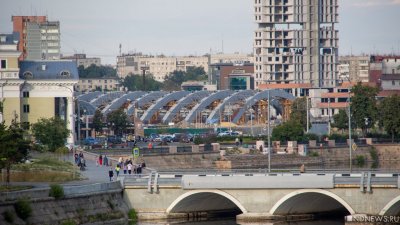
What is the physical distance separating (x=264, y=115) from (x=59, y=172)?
100.0m

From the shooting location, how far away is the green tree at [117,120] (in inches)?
6122

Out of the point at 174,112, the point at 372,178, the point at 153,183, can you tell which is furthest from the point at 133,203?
the point at 174,112

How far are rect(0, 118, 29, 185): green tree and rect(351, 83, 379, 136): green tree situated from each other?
75.3m

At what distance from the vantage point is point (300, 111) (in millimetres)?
168250

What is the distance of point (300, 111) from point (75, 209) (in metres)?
95.7

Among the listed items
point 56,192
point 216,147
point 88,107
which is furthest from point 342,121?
point 56,192

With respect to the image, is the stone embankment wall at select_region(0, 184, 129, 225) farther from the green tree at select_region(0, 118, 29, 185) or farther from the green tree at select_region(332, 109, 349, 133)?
the green tree at select_region(332, 109, 349, 133)

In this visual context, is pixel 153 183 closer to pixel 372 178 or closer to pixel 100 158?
pixel 372 178

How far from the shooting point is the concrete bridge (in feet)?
247

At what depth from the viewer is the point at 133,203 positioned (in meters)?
79.9

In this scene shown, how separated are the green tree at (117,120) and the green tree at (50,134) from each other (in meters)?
41.2

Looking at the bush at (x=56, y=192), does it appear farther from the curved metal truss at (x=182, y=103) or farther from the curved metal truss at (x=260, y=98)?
the curved metal truss at (x=182, y=103)

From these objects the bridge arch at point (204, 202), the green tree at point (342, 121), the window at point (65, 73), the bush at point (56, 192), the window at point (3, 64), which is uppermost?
the window at point (3, 64)

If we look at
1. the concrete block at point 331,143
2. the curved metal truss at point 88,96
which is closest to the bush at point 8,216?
the concrete block at point 331,143
